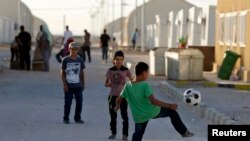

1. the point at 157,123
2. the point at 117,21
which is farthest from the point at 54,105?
the point at 117,21

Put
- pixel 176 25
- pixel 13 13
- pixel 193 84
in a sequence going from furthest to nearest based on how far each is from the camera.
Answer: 1. pixel 13 13
2. pixel 176 25
3. pixel 193 84

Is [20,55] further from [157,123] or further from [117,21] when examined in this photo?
[117,21]

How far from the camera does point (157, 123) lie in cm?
1462

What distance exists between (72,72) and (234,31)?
1541 cm

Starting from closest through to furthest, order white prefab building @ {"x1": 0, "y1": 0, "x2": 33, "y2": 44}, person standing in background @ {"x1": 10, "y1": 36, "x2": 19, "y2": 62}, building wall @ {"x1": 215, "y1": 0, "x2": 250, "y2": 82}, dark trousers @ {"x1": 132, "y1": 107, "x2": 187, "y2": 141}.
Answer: dark trousers @ {"x1": 132, "y1": 107, "x2": 187, "y2": 141} < building wall @ {"x1": 215, "y1": 0, "x2": 250, "y2": 82} < person standing in background @ {"x1": 10, "y1": 36, "x2": 19, "y2": 62} < white prefab building @ {"x1": 0, "y1": 0, "x2": 33, "y2": 44}

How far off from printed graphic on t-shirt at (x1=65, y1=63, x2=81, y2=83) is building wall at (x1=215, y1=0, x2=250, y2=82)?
11944 millimetres

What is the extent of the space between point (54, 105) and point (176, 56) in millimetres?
8760

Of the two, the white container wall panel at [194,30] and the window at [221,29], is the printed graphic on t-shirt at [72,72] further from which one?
the white container wall panel at [194,30]

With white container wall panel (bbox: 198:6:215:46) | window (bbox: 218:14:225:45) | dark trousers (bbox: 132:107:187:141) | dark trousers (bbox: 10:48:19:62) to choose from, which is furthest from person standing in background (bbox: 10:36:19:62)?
dark trousers (bbox: 132:107:187:141)

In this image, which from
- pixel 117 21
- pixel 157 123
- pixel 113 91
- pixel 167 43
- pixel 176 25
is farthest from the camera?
pixel 117 21

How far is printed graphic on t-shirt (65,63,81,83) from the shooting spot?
14203 mm

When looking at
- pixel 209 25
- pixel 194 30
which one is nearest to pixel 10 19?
pixel 194 30

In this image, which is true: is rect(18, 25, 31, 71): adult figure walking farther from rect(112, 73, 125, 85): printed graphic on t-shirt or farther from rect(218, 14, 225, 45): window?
rect(112, 73, 125, 85): printed graphic on t-shirt

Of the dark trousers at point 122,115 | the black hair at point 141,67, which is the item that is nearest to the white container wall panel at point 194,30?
the dark trousers at point 122,115
